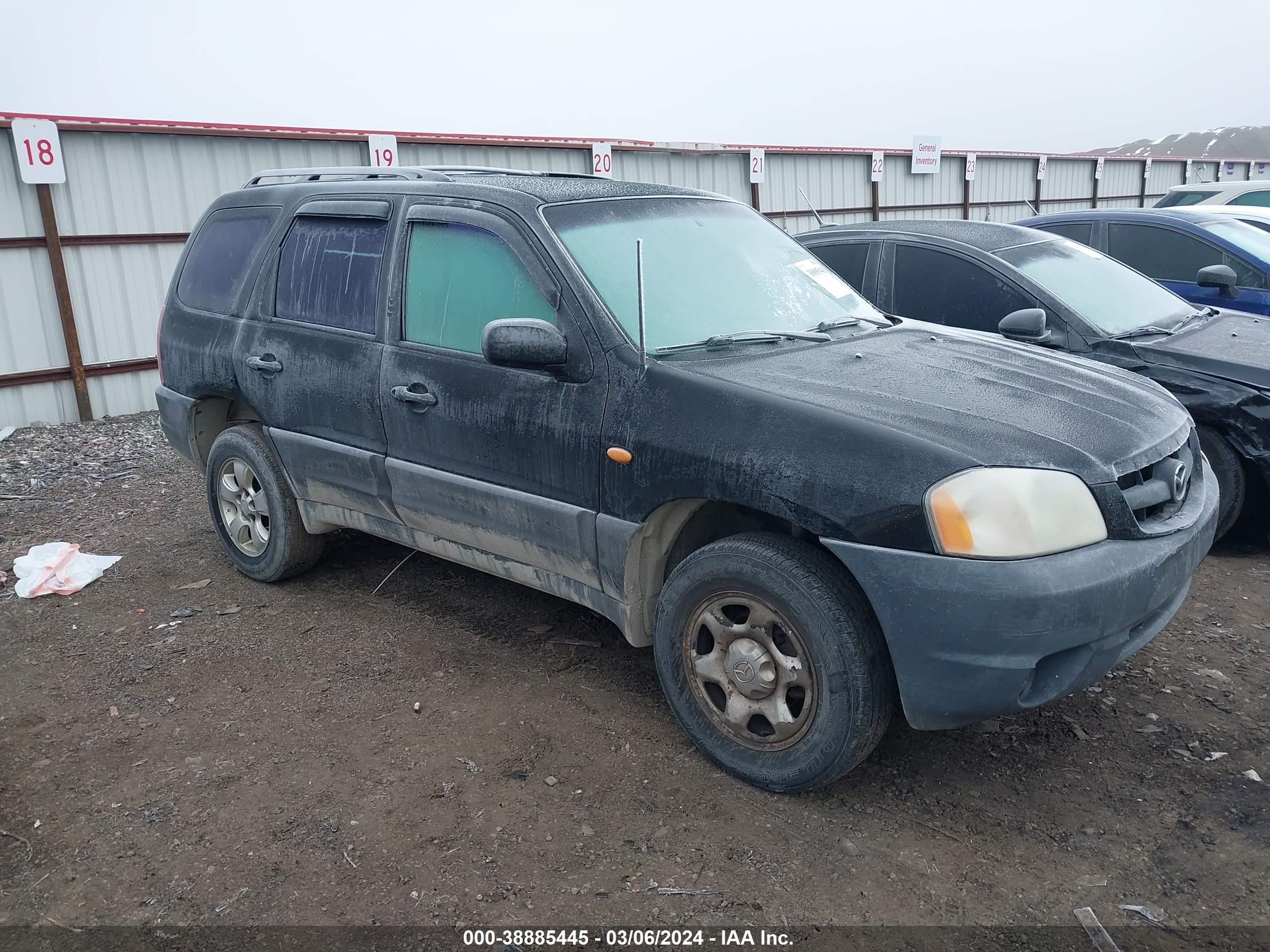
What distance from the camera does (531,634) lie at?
14.5 feet

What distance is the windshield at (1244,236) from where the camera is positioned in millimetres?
7199

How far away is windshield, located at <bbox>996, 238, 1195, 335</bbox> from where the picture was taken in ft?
18.3

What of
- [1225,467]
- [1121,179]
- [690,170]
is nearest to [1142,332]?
[1225,467]

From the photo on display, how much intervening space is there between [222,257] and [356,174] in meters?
0.87

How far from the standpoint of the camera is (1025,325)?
497 centimetres

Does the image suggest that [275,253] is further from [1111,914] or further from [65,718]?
[1111,914]

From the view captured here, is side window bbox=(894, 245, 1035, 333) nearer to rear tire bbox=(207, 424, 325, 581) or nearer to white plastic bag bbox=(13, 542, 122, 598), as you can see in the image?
rear tire bbox=(207, 424, 325, 581)

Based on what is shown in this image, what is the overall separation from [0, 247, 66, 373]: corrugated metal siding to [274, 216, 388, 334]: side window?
6.30 metres

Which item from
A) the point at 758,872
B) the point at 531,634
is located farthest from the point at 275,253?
the point at 758,872

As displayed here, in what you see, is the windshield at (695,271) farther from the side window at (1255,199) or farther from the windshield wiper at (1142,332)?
the side window at (1255,199)

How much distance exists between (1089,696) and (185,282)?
4.63 metres

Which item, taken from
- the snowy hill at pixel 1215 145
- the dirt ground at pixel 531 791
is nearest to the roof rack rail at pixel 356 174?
the dirt ground at pixel 531 791

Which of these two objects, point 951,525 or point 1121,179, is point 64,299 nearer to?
point 951,525

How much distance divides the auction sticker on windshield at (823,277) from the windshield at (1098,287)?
6.06ft
